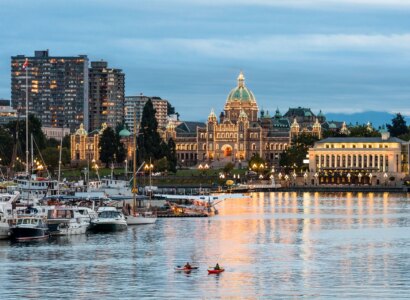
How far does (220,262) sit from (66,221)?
1838 centimetres

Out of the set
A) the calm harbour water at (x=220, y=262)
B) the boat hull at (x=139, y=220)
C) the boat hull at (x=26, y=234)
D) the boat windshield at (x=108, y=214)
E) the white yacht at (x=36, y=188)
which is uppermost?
the white yacht at (x=36, y=188)

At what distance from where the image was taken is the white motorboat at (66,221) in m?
88.1

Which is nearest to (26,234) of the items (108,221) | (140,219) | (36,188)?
(108,221)

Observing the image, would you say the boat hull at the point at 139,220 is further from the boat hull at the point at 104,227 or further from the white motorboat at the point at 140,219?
the boat hull at the point at 104,227

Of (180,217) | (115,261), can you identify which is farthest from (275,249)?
(180,217)

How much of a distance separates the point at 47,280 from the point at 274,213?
66.8 meters

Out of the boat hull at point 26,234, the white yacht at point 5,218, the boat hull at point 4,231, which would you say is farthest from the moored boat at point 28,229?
the white yacht at point 5,218

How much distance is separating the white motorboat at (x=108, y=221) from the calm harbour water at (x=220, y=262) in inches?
53.5

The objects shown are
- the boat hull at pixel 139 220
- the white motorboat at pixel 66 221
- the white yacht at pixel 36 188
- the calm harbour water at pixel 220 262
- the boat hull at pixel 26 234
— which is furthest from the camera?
the white yacht at pixel 36 188

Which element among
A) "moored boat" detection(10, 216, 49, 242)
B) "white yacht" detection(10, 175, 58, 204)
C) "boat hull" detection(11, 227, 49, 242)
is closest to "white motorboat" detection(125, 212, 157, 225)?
"white yacht" detection(10, 175, 58, 204)

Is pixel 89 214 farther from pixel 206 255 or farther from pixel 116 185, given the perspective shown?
pixel 116 185

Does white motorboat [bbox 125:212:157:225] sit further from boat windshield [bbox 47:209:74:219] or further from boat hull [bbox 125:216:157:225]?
boat windshield [bbox 47:209:74:219]

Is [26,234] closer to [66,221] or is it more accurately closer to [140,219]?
[66,221]

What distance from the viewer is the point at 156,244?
84438 mm
